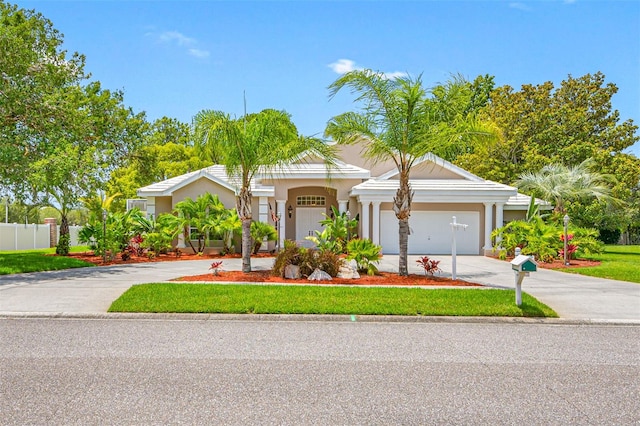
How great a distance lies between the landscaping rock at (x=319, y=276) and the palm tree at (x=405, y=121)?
6.77 feet

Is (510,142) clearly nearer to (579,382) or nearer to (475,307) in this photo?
(475,307)

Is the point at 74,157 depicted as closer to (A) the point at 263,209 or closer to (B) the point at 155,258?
(B) the point at 155,258

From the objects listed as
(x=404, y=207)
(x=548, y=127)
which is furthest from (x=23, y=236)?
(x=548, y=127)

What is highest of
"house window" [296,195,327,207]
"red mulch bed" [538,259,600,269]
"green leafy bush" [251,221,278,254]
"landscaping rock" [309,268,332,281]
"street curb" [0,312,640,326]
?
"house window" [296,195,327,207]

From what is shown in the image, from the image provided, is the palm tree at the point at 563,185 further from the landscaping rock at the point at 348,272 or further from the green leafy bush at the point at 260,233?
the landscaping rock at the point at 348,272

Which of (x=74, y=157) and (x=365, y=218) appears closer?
(x=74, y=157)

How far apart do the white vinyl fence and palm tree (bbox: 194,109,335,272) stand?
60.9 ft

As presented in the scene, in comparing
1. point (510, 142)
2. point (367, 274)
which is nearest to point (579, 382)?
point (367, 274)

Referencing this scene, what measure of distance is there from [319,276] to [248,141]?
394cm

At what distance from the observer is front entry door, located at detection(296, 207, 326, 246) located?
2370 cm

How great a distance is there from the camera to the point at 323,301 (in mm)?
9008

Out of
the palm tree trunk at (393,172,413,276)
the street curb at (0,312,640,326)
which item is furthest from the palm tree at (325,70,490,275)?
the street curb at (0,312,640,326)

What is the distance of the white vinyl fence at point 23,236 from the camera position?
25219 mm

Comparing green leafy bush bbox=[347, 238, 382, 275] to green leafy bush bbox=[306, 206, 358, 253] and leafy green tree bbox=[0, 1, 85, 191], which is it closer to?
green leafy bush bbox=[306, 206, 358, 253]
